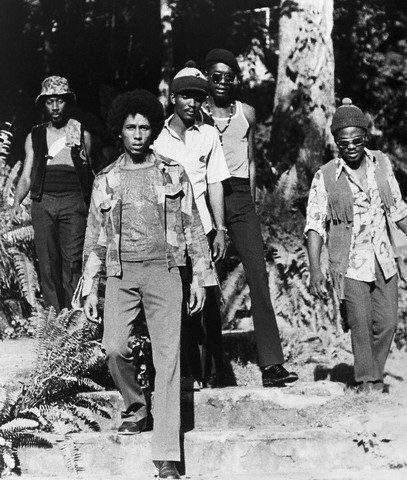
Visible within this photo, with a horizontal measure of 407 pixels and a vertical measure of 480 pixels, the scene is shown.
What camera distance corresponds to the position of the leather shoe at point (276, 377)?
280 inches

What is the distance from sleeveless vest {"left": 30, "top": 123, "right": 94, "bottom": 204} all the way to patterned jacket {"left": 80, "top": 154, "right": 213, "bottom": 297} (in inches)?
72.2

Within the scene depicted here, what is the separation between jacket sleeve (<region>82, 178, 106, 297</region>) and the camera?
622 cm

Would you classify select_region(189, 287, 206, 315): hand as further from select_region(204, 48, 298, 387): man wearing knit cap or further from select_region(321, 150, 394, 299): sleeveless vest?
select_region(321, 150, 394, 299): sleeveless vest

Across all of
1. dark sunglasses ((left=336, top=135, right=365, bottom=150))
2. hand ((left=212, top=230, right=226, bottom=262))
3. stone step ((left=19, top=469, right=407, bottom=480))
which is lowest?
stone step ((left=19, top=469, right=407, bottom=480))

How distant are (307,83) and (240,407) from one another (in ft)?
18.0

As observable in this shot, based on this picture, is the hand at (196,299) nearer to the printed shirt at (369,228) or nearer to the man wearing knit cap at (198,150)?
the man wearing knit cap at (198,150)

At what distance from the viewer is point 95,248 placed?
6.26m

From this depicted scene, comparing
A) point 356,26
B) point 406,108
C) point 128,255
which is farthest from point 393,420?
point 356,26

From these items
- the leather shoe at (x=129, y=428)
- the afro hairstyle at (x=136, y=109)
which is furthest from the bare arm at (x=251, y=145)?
the leather shoe at (x=129, y=428)

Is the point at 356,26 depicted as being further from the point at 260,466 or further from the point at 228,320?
the point at 260,466

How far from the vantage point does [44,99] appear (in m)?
8.23

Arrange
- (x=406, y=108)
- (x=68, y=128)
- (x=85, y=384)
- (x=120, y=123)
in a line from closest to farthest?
(x=120, y=123), (x=85, y=384), (x=68, y=128), (x=406, y=108)

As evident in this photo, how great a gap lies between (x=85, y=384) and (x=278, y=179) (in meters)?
5.38

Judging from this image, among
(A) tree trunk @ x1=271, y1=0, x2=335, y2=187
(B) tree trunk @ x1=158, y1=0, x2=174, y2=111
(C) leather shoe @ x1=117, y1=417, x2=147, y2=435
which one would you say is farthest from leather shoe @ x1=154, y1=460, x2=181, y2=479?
(B) tree trunk @ x1=158, y1=0, x2=174, y2=111
